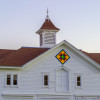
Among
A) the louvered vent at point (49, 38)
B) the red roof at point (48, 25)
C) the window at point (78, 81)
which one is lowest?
the window at point (78, 81)

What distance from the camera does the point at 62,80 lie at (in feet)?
137

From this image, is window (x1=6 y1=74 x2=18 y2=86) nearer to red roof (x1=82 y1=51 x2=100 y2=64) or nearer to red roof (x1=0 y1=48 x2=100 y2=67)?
red roof (x1=0 y1=48 x2=100 y2=67)

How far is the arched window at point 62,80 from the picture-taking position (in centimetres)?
4162

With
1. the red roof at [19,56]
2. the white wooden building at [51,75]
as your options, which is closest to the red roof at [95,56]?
the red roof at [19,56]

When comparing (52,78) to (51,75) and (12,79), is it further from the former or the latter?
(12,79)

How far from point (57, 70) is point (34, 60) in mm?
2936

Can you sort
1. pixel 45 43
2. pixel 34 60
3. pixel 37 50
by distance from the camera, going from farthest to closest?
1. pixel 45 43
2. pixel 37 50
3. pixel 34 60

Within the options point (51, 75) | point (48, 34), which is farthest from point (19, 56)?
point (48, 34)

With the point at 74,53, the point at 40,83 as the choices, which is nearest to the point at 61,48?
the point at 74,53

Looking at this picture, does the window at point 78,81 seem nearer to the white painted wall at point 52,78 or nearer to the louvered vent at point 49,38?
the white painted wall at point 52,78

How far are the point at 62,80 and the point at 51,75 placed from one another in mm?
1395

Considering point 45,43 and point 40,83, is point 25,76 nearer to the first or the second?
point 40,83

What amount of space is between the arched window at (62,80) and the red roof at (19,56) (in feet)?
11.3

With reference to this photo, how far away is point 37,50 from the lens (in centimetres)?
4450
